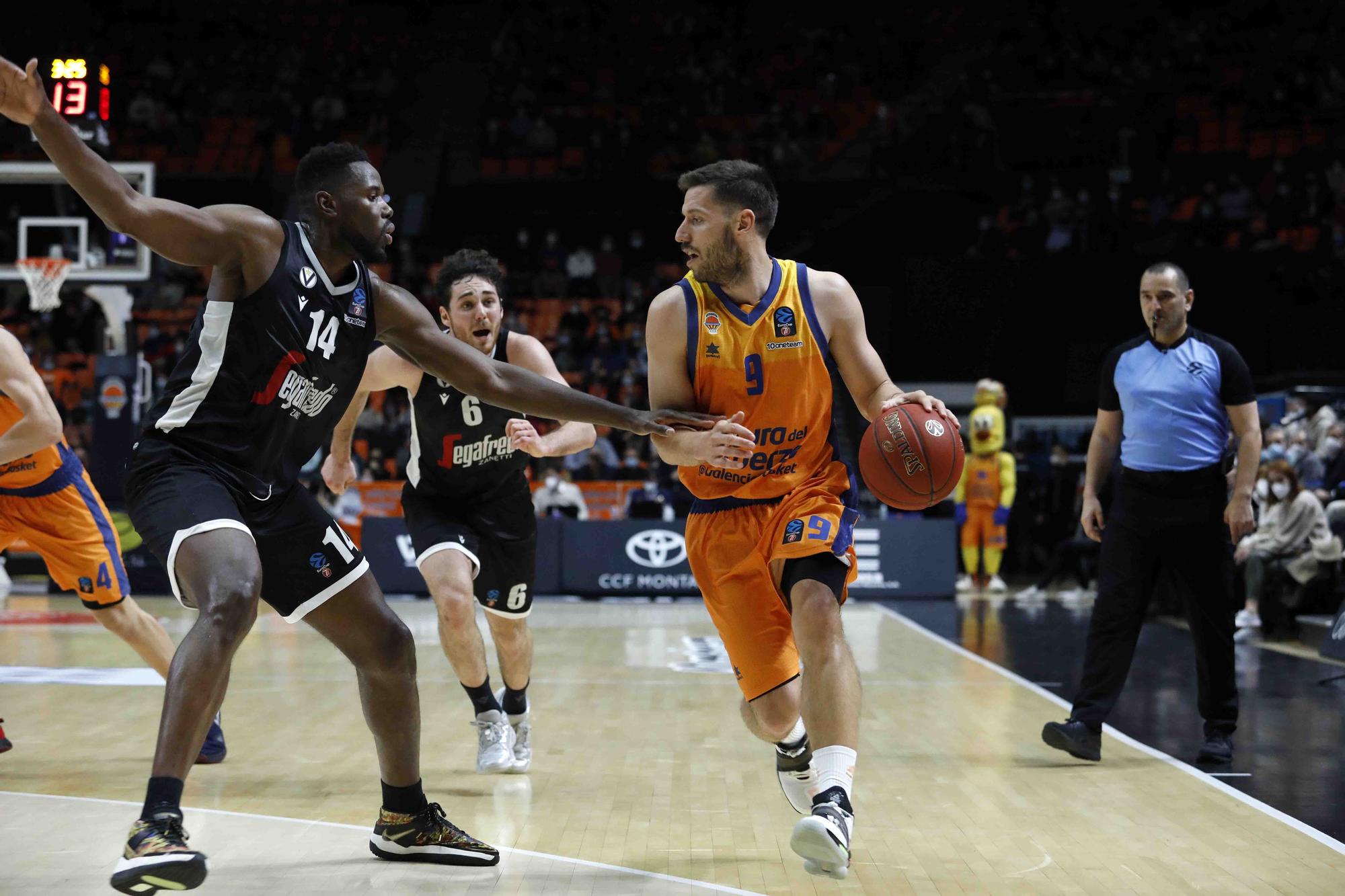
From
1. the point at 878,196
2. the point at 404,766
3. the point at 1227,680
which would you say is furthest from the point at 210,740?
the point at 878,196

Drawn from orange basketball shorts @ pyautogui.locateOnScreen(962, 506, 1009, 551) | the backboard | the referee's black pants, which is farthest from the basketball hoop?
the referee's black pants

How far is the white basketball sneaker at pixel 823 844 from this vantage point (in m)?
3.29

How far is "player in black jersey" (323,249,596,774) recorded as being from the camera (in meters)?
5.48

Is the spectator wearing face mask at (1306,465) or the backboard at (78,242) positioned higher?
the backboard at (78,242)

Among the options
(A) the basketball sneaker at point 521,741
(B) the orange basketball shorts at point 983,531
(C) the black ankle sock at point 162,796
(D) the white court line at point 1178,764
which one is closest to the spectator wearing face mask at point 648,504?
Result: (B) the orange basketball shorts at point 983,531

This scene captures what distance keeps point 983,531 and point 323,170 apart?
12.4 meters

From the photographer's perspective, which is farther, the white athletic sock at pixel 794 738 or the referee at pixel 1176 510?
the referee at pixel 1176 510

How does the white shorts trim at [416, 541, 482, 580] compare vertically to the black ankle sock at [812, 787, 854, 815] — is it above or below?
above

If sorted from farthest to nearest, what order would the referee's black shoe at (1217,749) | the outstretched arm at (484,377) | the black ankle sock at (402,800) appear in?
the referee's black shoe at (1217,749) → the black ankle sock at (402,800) → the outstretched arm at (484,377)

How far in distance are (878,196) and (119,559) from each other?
17.0 m

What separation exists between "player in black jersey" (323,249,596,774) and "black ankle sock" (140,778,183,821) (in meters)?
2.39

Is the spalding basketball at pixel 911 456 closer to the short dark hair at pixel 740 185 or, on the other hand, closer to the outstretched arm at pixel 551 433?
the short dark hair at pixel 740 185

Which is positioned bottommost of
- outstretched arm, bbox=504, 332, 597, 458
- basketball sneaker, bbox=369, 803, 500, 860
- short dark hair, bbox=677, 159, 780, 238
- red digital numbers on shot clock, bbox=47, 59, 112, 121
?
basketball sneaker, bbox=369, 803, 500, 860

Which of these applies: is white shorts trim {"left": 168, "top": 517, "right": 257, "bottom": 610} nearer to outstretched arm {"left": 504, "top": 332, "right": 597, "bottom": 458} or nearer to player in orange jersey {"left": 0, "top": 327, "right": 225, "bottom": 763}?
outstretched arm {"left": 504, "top": 332, "right": 597, "bottom": 458}
